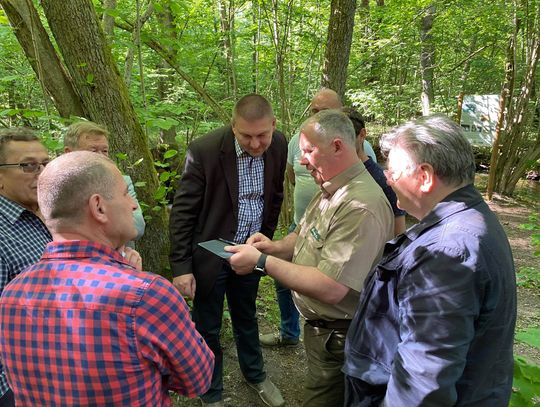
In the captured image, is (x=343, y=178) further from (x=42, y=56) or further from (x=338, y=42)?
(x=338, y=42)

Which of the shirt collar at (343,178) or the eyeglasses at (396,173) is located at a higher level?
the eyeglasses at (396,173)

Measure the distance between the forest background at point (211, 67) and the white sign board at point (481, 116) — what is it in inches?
25.6

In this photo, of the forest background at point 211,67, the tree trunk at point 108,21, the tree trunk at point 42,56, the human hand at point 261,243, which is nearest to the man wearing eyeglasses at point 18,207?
the forest background at point 211,67

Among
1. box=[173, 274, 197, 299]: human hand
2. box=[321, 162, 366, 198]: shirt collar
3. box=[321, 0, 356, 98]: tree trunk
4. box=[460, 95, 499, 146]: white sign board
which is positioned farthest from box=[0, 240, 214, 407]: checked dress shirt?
box=[460, 95, 499, 146]: white sign board

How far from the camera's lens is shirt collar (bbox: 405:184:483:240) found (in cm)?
129

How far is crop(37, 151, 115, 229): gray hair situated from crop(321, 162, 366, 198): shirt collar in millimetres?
1218

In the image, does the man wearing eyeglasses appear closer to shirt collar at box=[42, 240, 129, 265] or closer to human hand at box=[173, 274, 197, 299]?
shirt collar at box=[42, 240, 129, 265]

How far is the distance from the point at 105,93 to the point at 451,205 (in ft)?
9.50

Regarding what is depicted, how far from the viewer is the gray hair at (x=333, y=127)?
198cm

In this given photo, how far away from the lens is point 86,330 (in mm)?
1062

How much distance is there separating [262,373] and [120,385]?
207cm

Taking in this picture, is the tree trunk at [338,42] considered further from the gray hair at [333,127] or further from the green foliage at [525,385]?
the green foliage at [525,385]

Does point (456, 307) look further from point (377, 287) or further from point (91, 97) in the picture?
point (91, 97)

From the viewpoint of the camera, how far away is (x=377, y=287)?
144 cm
